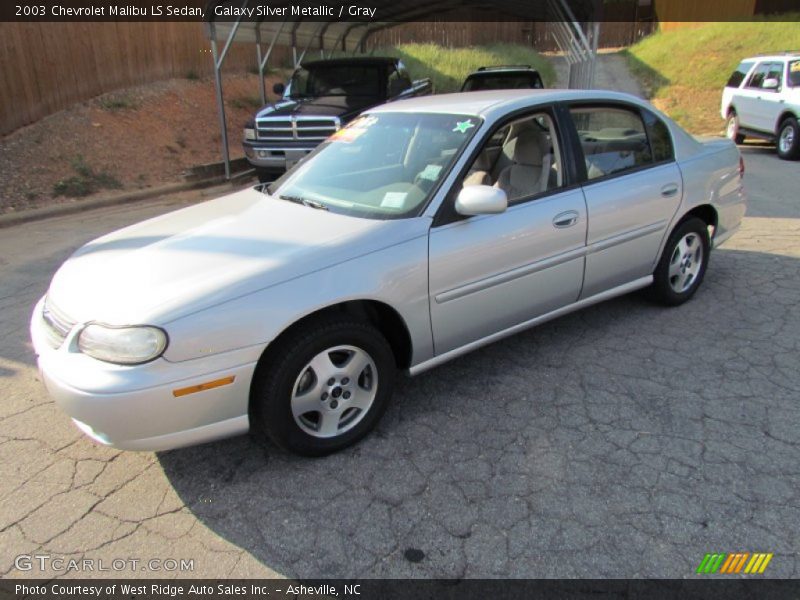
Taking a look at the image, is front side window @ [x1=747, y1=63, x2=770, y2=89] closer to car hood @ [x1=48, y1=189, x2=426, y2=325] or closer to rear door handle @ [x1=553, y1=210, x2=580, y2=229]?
rear door handle @ [x1=553, y1=210, x2=580, y2=229]

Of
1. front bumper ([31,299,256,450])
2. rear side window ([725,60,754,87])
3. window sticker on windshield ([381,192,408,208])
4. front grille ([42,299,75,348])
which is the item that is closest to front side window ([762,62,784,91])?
rear side window ([725,60,754,87])

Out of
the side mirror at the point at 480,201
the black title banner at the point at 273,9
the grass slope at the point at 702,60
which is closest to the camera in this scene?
the side mirror at the point at 480,201

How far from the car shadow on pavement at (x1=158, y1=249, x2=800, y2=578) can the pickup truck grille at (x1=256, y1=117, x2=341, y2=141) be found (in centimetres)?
613

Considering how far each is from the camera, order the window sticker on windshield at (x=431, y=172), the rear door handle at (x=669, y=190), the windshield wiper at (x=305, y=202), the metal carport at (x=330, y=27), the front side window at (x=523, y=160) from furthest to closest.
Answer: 1. the metal carport at (x=330, y=27)
2. the rear door handle at (x=669, y=190)
3. the front side window at (x=523, y=160)
4. the windshield wiper at (x=305, y=202)
5. the window sticker on windshield at (x=431, y=172)

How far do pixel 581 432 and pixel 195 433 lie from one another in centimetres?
190

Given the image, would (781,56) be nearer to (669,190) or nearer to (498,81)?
(498,81)

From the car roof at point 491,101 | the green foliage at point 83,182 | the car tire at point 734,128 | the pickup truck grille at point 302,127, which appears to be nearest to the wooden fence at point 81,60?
A: the green foliage at point 83,182

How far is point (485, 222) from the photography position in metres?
3.17

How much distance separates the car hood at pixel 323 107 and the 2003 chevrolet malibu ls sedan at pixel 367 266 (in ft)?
18.2

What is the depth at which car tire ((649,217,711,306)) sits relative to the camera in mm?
4230

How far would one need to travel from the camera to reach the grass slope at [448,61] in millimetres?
20266

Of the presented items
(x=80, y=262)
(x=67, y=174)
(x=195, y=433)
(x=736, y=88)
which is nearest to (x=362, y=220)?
(x=195, y=433)

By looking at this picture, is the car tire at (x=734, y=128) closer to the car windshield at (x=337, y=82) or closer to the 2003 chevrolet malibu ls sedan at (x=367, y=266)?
the car windshield at (x=337, y=82)

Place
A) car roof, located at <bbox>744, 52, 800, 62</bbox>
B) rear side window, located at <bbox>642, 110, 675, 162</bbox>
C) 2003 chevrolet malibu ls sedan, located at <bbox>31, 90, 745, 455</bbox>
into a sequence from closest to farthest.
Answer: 2003 chevrolet malibu ls sedan, located at <bbox>31, 90, 745, 455</bbox>
rear side window, located at <bbox>642, 110, 675, 162</bbox>
car roof, located at <bbox>744, 52, 800, 62</bbox>
